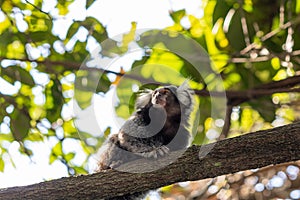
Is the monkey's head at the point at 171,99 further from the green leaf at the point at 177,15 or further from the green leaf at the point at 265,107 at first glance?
the green leaf at the point at 265,107

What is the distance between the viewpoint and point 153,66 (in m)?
4.97

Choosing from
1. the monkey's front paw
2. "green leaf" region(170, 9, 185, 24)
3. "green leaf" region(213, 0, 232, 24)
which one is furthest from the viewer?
"green leaf" region(170, 9, 185, 24)

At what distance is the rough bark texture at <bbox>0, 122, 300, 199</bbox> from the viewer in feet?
10.6

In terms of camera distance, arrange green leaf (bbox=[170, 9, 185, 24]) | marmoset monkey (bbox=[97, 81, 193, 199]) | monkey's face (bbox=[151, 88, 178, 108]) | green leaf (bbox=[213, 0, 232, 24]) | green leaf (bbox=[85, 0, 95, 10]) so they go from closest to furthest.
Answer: marmoset monkey (bbox=[97, 81, 193, 199]) → green leaf (bbox=[85, 0, 95, 10]) → monkey's face (bbox=[151, 88, 178, 108]) → green leaf (bbox=[213, 0, 232, 24]) → green leaf (bbox=[170, 9, 185, 24])

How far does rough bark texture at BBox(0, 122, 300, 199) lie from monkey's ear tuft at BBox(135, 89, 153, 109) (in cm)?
120

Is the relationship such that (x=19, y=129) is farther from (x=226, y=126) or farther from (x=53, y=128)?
(x=226, y=126)

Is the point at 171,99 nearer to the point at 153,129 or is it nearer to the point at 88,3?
the point at 153,129

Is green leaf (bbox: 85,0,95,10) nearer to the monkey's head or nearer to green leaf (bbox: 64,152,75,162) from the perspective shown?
the monkey's head

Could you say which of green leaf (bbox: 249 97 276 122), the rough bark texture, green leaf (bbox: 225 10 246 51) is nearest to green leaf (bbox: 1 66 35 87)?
the rough bark texture

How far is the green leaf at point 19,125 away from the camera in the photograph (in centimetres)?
502

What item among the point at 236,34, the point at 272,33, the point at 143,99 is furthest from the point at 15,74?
the point at 272,33

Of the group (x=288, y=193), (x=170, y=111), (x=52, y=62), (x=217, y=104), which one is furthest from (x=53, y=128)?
(x=288, y=193)

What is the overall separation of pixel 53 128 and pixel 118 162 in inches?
56.9

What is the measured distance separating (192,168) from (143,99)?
61.1 inches
